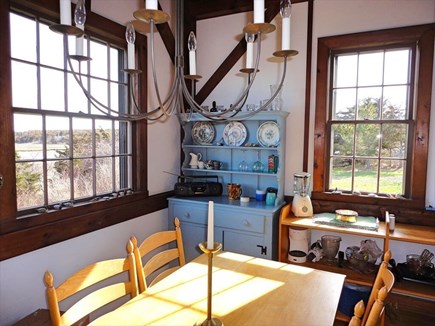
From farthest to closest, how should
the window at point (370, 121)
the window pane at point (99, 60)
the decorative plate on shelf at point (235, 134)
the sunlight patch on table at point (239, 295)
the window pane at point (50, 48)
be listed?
the decorative plate on shelf at point (235, 134), the window at point (370, 121), the window pane at point (99, 60), the window pane at point (50, 48), the sunlight patch on table at point (239, 295)

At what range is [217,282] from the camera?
1.55 metres

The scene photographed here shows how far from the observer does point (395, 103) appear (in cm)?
259

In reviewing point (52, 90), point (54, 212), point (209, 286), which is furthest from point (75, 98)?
point (209, 286)

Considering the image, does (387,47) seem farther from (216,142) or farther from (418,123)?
(216,142)

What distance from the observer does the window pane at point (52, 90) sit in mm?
2003

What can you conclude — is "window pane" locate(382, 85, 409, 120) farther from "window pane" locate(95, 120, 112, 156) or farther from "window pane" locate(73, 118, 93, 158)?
"window pane" locate(73, 118, 93, 158)

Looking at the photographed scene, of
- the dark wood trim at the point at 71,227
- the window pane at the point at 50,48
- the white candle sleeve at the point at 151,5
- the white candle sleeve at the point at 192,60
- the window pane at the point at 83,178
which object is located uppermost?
the window pane at the point at 50,48

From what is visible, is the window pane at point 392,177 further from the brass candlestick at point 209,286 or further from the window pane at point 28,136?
the window pane at point 28,136

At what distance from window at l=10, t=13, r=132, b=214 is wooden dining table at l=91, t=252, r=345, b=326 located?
1.08 meters

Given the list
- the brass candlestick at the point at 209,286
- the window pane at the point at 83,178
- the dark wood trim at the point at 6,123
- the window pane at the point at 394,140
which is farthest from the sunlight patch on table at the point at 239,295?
the window pane at the point at 394,140

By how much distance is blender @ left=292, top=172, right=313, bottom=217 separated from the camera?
265 centimetres

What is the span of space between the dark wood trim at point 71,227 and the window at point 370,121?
1.75 m

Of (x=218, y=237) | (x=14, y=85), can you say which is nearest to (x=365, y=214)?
(x=218, y=237)

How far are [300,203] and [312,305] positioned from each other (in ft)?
4.54
